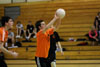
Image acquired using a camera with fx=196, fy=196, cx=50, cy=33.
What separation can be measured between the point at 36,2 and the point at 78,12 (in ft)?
11.7

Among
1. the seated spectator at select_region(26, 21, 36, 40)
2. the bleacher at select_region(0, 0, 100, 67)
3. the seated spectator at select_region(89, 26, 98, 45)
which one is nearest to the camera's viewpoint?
the bleacher at select_region(0, 0, 100, 67)

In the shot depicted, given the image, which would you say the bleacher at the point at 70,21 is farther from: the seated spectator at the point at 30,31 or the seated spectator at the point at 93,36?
the seated spectator at the point at 30,31

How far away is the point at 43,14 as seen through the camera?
45.9ft

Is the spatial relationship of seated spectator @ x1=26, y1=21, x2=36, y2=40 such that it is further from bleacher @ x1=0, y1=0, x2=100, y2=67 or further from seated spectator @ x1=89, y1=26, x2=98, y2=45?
seated spectator @ x1=89, y1=26, x2=98, y2=45

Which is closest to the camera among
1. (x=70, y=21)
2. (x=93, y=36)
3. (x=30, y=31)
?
(x=93, y=36)

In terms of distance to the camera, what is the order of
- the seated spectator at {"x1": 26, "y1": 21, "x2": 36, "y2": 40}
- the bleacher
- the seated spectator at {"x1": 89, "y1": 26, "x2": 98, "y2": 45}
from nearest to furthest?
the bleacher, the seated spectator at {"x1": 89, "y1": 26, "x2": 98, "y2": 45}, the seated spectator at {"x1": 26, "y1": 21, "x2": 36, "y2": 40}

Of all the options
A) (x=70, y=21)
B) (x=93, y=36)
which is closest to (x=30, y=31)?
(x=70, y=21)

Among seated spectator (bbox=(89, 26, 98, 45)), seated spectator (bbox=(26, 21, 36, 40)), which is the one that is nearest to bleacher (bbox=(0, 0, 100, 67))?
seated spectator (bbox=(89, 26, 98, 45))

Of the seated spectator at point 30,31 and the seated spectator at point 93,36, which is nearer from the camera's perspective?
the seated spectator at point 93,36

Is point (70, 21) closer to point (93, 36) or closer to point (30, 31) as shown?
point (30, 31)

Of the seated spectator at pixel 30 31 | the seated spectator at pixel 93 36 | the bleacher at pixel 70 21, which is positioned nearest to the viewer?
the bleacher at pixel 70 21

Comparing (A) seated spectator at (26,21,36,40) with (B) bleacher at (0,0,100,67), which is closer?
(B) bleacher at (0,0,100,67)

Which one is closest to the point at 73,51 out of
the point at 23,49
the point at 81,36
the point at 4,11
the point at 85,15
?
the point at 81,36

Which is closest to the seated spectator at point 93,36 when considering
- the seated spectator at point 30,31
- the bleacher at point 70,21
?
the bleacher at point 70,21
